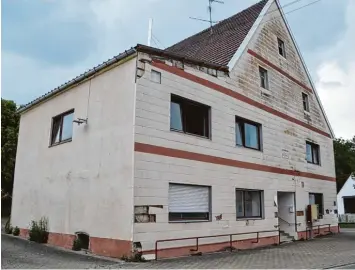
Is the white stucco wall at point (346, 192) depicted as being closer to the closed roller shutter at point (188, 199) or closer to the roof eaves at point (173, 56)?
the roof eaves at point (173, 56)

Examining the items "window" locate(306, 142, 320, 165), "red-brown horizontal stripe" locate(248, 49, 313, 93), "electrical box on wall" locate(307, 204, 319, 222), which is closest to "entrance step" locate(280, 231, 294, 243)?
"electrical box on wall" locate(307, 204, 319, 222)

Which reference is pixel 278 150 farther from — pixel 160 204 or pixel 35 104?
pixel 35 104

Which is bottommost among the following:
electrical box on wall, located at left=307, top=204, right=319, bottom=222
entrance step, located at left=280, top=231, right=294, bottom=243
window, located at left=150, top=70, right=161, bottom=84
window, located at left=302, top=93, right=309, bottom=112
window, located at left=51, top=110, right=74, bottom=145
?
A: entrance step, located at left=280, top=231, right=294, bottom=243

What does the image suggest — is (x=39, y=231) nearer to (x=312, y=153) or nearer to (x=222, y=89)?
(x=222, y=89)

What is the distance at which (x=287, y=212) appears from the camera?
17.1 metres

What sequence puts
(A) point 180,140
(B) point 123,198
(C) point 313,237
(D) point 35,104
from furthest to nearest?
(C) point 313,237
(D) point 35,104
(A) point 180,140
(B) point 123,198

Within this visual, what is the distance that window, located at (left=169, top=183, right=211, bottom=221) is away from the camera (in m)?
11.2

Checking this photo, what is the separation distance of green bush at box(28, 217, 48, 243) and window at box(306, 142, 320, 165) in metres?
13.5

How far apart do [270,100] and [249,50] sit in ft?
8.40

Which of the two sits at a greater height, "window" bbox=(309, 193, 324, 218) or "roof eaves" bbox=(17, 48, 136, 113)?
"roof eaves" bbox=(17, 48, 136, 113)

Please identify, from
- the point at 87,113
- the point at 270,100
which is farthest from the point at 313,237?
the point at 87,113

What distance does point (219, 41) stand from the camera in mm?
17078

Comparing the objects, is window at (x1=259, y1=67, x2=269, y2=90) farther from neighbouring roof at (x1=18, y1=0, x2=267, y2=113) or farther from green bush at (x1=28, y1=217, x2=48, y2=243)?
green bush at (x1=28, y1=217, x2=48, y2=243)

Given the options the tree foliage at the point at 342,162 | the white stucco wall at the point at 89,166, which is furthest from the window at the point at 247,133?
the tree foliage at the point at 342,162
